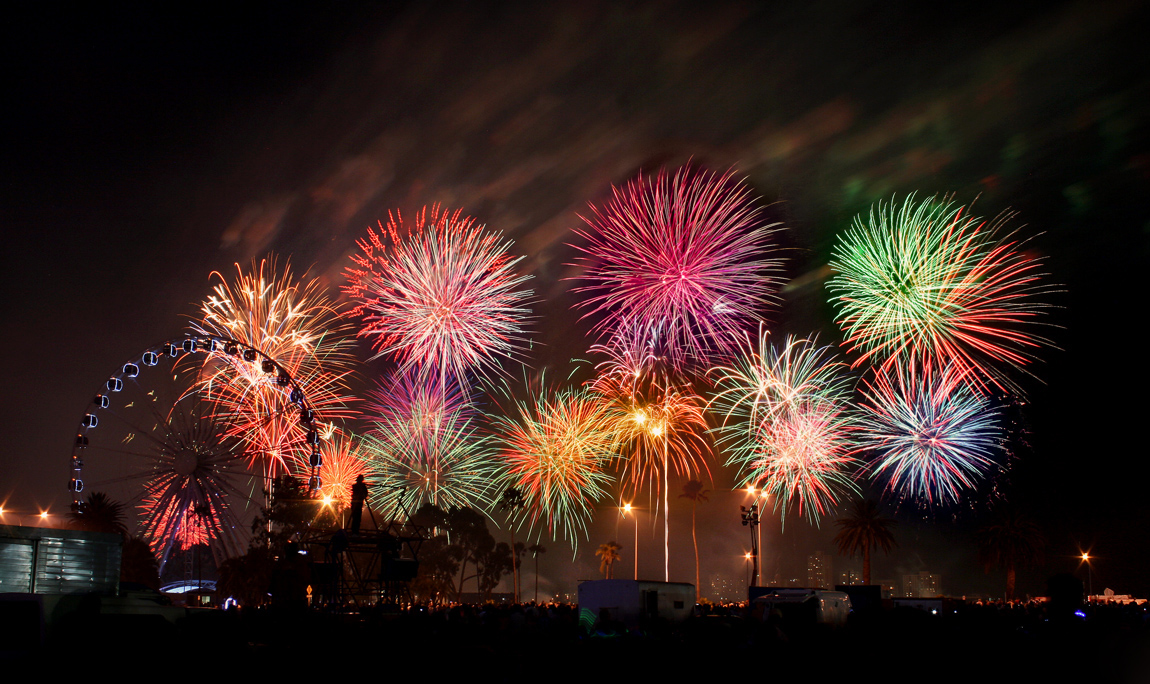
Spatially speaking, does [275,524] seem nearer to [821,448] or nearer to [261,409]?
[261,409]

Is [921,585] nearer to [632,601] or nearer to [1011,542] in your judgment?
Answer: [1011,542]

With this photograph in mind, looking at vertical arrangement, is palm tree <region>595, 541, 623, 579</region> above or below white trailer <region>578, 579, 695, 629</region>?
below

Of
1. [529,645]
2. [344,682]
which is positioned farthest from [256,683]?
[529,645]

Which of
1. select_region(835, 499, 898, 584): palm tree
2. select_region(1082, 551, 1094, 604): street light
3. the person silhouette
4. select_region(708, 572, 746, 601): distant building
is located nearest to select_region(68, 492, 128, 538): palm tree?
the person silhouette

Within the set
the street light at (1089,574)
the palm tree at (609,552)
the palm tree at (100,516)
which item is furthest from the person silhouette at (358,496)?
the palm tree at (609,552)

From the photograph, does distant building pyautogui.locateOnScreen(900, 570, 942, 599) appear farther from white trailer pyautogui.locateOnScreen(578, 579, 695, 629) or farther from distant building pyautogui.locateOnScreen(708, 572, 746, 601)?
white trailer pyautogui.locateOnScreen(578, 579, 695, 629)

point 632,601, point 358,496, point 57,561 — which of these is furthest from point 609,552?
point 57,561
